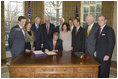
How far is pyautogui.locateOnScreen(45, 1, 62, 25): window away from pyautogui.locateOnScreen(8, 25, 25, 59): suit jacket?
330 centimetres

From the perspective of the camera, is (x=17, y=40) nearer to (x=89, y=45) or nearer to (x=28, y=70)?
(x=28, y=70)

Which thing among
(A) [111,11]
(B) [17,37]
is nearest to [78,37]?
(B) [17,37]

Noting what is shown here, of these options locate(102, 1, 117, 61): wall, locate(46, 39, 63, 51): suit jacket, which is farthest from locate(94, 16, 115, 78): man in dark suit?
locate(102, 1, 117, 61): wall

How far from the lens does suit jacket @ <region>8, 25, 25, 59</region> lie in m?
3.20

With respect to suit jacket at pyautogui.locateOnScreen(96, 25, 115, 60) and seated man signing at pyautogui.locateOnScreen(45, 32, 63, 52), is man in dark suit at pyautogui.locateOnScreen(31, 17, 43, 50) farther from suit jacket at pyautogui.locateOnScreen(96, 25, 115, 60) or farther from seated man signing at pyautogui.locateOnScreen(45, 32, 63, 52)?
suit jacket at pyautogui.locateOnScreen(96, 25, 115, 60)

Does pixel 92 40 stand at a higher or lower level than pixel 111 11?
lower

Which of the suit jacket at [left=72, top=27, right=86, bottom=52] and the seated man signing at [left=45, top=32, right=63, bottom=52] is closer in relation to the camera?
the seated man signing at [left=45, top=32, right=63, bottom=52]

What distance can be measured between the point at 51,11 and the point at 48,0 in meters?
0.48

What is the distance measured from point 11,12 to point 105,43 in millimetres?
4363

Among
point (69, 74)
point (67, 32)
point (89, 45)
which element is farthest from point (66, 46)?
point (69, 74)

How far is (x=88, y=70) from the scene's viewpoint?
213 cm

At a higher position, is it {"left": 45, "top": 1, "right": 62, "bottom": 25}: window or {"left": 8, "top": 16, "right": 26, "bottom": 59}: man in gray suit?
{"left": 45, "top": 1, "right": 62, "bottom": 25}: window

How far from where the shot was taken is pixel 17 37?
Answer: 3.25 metres

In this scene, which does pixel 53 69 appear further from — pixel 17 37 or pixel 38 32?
pixel 38 32
